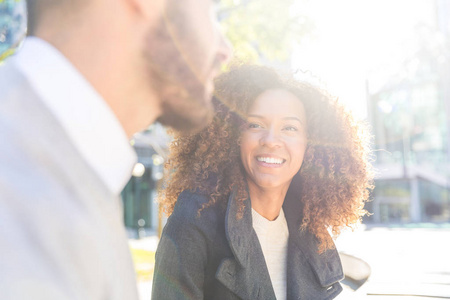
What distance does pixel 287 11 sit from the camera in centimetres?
870

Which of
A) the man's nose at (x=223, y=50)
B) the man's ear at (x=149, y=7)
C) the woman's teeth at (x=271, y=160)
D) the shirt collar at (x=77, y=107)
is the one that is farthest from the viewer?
the woman's teeth at (x=271, y=160)

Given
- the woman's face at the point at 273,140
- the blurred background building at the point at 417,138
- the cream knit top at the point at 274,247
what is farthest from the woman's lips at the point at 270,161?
the blurred background building at the point at 417,138

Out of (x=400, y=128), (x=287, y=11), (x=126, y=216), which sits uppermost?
(x=287, y=11)

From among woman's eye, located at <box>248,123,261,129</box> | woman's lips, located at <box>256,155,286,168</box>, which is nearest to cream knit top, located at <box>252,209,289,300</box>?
woman's lips, located at <box>256,155,286,168</box>

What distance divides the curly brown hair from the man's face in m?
1.39

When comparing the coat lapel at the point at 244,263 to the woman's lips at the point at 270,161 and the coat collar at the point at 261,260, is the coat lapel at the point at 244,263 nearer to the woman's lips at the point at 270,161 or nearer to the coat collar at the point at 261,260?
the coat collar at the point at 261,260

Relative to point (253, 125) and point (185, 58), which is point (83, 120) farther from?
point (253, 125)

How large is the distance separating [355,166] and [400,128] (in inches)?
1414

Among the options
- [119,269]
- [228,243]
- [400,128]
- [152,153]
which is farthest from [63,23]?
[400,128]

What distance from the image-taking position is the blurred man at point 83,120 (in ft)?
1.76

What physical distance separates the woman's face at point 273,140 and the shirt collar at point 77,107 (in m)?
1.55

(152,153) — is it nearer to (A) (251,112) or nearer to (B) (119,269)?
(A) (251,112)

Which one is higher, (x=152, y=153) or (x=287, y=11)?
(x=287, y=11)

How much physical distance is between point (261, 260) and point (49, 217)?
1733mm
